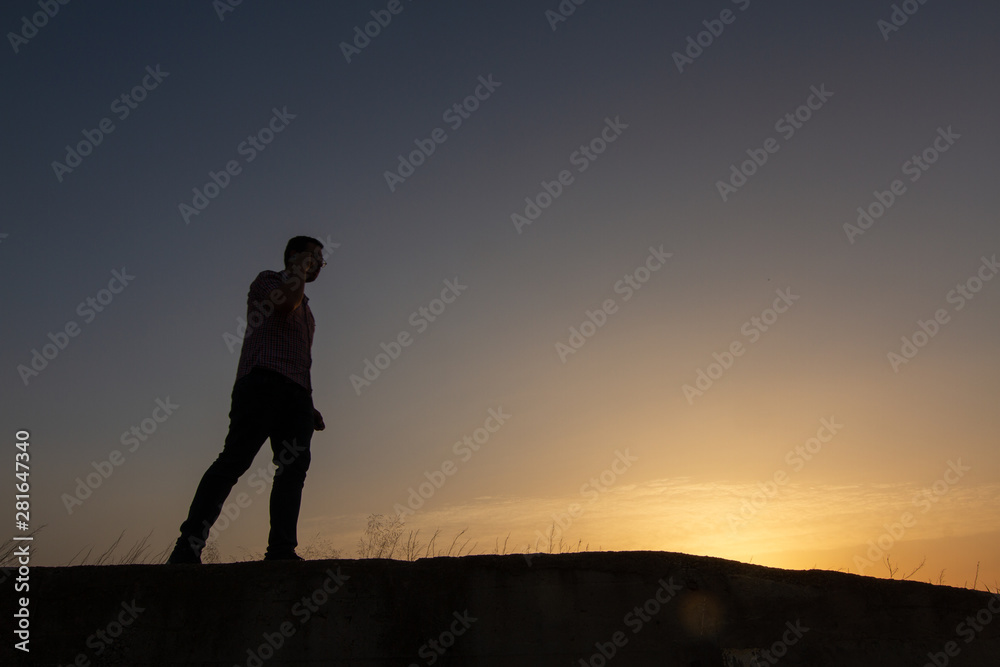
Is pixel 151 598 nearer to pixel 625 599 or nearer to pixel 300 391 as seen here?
pixel 300 391

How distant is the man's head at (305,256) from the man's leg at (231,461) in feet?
1.90

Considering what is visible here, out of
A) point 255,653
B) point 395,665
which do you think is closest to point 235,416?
point 255,653

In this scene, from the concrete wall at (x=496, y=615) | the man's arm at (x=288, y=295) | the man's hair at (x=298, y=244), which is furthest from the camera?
the man's hair at (x=298, y=244)

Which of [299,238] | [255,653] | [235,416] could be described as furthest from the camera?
[299,238]

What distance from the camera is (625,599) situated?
284 centimetres

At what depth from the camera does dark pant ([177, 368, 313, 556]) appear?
3266 millimetres

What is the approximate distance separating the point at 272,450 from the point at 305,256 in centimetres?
95

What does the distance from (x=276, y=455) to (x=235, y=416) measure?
0.89 ft

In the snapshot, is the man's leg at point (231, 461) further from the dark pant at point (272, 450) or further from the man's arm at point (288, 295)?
the man's arm at point (288, 295)

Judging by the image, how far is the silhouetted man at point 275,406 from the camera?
329 cm

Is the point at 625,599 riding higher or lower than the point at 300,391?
lower

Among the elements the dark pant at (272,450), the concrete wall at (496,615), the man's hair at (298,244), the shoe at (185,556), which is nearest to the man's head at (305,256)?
the man's hair at (298,244)

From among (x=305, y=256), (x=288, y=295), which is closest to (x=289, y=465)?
(x=288, y=295)

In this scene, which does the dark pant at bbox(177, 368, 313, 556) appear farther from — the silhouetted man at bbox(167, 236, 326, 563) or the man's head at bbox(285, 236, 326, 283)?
the man's head at bbox(285, 236, 326, 283)
